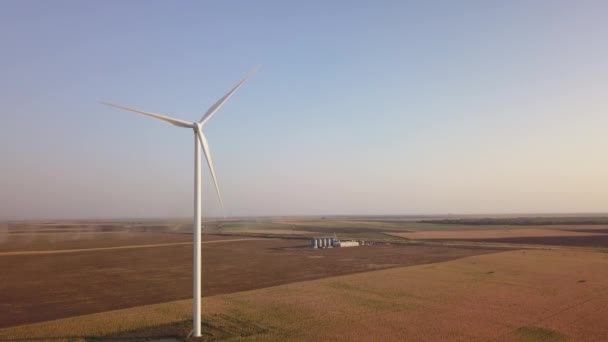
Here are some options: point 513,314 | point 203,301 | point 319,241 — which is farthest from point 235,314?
point 319,241

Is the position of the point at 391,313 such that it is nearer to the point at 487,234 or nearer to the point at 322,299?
the point at 322,299

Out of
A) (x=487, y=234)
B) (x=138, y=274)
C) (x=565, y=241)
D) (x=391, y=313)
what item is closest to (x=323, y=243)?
(x=138, y=274)

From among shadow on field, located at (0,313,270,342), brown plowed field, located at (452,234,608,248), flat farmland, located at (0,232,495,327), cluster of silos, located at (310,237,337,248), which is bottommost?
brown plowed field, located at (452,234,608,248)

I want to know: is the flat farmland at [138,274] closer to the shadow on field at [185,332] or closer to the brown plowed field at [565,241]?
the shadow on field at [185,332]

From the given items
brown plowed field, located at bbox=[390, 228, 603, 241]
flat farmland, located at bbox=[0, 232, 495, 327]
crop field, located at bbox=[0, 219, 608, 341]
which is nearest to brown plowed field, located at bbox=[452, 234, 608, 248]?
brown plowed field, located at bbox=[390, 228, 603, 241]

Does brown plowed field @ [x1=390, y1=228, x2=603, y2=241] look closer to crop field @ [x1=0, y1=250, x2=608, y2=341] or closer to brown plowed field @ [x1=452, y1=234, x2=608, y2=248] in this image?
brown plowed field @ [x1=452, y1=234, x2=608, y2=248]

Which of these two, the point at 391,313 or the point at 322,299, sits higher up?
the point at 322,299

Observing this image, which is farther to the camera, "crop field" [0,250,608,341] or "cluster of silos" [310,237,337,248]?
"cluster of silos" [310,237,337,248]

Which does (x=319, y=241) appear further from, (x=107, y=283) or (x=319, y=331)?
(x=319, y=331)
